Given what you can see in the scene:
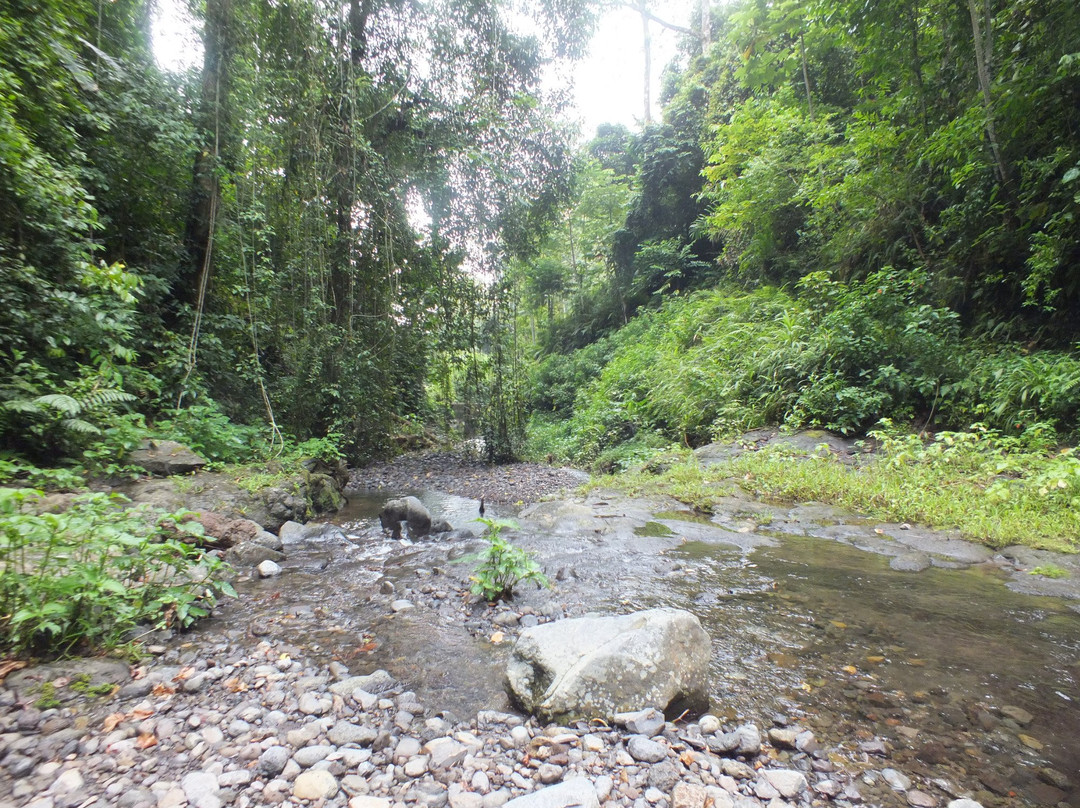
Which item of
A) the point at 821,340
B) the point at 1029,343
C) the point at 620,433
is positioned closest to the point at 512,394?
the point at 620,433

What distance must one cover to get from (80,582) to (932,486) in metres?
7.30

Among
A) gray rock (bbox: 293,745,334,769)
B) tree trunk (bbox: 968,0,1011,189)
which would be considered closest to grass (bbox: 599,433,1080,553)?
tree trunk (bbox: 968,0,1011,189)

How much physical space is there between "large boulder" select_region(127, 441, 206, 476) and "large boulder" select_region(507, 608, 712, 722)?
16.2 ft

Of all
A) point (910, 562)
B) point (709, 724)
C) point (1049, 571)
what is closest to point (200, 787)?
point (709, 724)

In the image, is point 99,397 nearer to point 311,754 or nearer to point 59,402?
point 59,402

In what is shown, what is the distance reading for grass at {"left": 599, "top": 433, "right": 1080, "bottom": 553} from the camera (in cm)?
434

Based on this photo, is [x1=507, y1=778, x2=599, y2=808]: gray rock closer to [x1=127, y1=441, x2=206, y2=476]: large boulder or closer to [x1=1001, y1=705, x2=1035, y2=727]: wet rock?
[x1=1001, y1=705, x2=1035, y2=727]: wet rock

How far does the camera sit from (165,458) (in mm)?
5363

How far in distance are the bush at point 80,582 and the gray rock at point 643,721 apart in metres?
2.39

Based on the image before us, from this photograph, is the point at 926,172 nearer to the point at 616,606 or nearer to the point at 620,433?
the point at 620,433

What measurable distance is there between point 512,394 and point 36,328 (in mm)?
8192

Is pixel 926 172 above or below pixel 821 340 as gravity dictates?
above

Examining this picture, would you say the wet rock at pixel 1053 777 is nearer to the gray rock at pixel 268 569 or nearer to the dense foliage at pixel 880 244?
the gray rock at pixel 268 569

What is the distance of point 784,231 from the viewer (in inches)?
507
